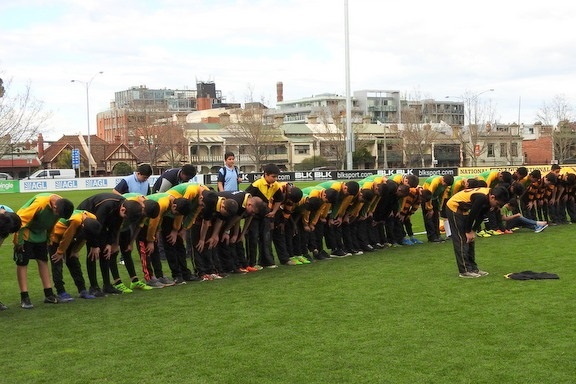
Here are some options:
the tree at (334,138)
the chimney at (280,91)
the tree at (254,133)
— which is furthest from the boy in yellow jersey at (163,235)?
the chimney at (280,91)

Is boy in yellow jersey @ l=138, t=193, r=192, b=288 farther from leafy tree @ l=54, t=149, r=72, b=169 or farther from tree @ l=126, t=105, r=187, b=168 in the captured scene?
leafy tree @ l=54, t=149, r=72, b=169

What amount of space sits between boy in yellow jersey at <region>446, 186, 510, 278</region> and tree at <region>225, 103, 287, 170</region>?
5742 centimetres

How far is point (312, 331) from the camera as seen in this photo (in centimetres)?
782

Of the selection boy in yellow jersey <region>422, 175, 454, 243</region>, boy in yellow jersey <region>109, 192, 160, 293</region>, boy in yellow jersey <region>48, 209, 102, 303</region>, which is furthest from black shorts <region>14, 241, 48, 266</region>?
boy in yellow jersey <region>422, 175, 454, 243</region>

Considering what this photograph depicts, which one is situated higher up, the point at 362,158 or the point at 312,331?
the point at 362,158

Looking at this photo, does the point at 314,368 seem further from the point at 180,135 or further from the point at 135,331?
the point at 180,135

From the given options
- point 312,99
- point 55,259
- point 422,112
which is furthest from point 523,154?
point 55,259

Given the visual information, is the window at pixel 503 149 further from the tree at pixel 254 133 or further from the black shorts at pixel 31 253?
the black shorts at pixel 31 253

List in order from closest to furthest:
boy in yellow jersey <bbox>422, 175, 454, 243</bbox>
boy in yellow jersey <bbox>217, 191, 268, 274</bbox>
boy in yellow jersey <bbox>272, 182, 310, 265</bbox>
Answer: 1. boy in yellow jersey <bbox>217, 191, 268, 274</bbox>
2. boy in yellow jersey <bbox>272, 182, 310, 265</bbox>
3. boy in yellow jersey <bbox>422, 175, 454, 243</bbox>

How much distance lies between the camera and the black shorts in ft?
31.0

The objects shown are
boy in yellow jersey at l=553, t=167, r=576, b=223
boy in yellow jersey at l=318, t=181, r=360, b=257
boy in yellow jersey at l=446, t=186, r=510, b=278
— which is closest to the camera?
boy in yellow jersey at l=446, t=186, r=510, b=278

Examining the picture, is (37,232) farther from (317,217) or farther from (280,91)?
(280,91)

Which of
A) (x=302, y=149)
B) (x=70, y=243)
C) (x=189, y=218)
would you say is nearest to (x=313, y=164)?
(x=302, y=149)

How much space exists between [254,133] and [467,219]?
5884 centimetres
